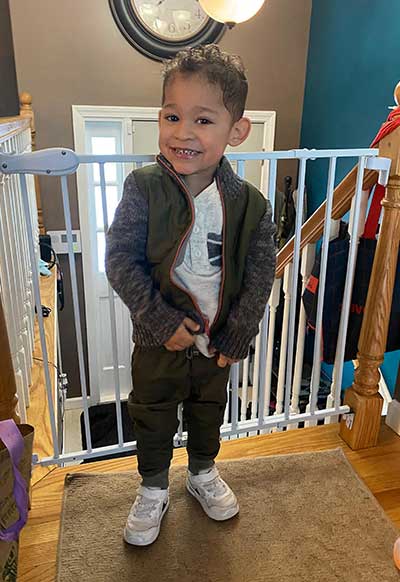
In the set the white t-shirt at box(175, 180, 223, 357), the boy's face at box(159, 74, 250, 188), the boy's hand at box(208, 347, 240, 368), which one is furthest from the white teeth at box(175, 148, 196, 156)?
the boy's hand at box(208, 347, 240, 368)

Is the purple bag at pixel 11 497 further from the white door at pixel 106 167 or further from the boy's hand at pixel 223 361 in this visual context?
the white door at pixel 106 167

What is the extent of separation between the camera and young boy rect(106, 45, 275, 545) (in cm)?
104

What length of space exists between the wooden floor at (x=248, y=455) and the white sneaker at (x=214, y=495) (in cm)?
21

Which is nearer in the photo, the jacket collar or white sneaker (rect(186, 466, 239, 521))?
the jacket collar

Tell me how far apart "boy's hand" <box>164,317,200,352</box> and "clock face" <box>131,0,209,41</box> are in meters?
3.02

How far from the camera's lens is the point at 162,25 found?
3.47 metres

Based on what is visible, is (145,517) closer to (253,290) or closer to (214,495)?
(214,495)

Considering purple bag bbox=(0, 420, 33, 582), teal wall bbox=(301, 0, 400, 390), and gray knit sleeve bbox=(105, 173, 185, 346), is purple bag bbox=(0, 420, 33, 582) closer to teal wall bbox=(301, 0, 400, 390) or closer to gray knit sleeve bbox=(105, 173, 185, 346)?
gray knit sleeve bbox=(105, 173, 185, 346)

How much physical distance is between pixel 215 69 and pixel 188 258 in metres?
0.41

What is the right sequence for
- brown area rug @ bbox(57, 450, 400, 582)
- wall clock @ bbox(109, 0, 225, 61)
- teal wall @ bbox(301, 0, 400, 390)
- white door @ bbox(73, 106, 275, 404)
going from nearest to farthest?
brown area rug @ bbox(57, 450, 400, 582), teal wall @ bbox(301, 0, 400, 390), wall clock @ bbox(109, 0, 225, 61), white door @ bbox(73, 106, 275, 404)

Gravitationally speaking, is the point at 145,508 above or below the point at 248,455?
above

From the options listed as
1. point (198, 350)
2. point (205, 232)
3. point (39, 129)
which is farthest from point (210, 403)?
point (39, 129)

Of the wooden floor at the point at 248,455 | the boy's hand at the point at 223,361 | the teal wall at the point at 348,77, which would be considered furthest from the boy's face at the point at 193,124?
the teal wall at the point at 348,77

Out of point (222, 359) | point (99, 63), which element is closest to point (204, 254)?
point (222, 359)
